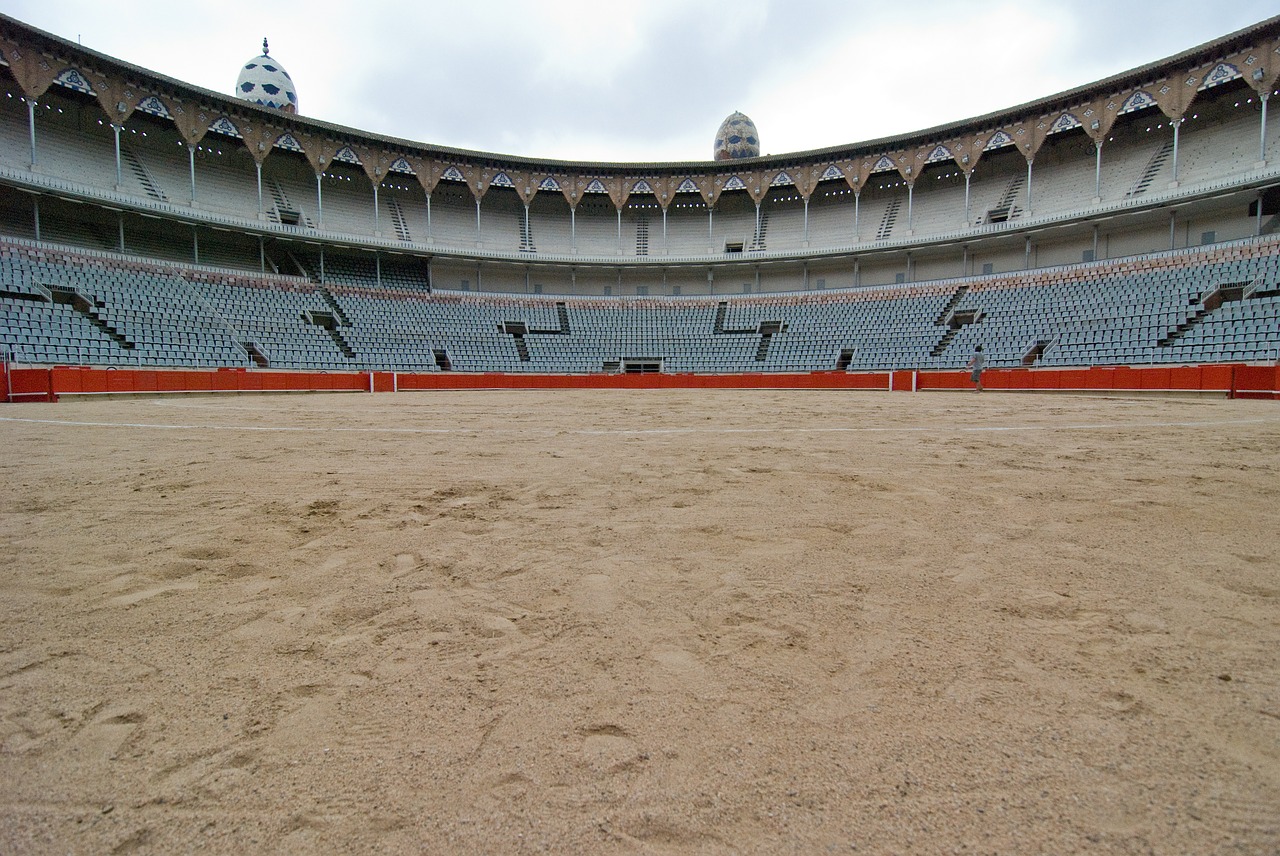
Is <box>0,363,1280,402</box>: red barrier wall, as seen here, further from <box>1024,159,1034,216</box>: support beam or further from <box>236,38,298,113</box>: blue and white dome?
<box>236,38,298,113</box>: blue and white dome

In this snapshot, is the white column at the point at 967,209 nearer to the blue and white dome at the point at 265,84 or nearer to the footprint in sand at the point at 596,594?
the footprint in sand at the point at 596,594

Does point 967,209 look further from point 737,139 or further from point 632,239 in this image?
point 632,239

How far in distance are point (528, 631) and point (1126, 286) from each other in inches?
1346

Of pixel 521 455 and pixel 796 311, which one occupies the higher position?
pixel 796 311

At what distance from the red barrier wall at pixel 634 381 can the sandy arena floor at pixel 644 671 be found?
15.3 meters

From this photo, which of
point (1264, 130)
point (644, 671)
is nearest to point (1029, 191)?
point (1264, 130)

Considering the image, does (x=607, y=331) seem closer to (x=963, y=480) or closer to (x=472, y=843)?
(x=963, y=480)

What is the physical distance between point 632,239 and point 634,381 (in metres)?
17.9

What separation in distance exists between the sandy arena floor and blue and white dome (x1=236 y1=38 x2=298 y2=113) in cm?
4854

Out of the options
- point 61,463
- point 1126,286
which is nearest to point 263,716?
point 61,463

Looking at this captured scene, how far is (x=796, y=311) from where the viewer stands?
36.1 meters

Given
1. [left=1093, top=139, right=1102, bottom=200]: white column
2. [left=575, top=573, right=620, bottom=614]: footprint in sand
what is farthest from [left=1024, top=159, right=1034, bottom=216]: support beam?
[left=575, top=573, right=620, bottom=614]: footprint in sand

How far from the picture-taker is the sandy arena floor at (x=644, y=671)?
1.13 m

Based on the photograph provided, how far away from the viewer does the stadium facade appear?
24391mm
